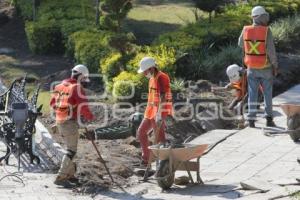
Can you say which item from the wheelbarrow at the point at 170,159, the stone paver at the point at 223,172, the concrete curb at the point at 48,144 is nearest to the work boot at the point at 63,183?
the stone paver at the point at 223,172

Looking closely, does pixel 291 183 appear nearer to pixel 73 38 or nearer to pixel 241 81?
pixel 241 81

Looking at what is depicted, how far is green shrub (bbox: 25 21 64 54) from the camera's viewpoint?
67.6ft

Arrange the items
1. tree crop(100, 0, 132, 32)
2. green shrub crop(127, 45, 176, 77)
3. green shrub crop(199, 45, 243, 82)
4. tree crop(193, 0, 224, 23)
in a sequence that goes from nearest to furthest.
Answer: green shrub crop(127, 45, 176, 77)
tree crop(100, 0, 132, 32)
green shrub crop(199, 45, 243, 82)
tree crop(193, 0, 224, 23)

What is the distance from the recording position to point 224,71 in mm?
18078

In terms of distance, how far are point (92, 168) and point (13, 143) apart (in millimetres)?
1300

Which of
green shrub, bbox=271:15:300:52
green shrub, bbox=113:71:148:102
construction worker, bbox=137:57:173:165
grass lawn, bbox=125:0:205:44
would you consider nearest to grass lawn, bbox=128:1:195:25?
grass lawn, bbox=125:0:205:44

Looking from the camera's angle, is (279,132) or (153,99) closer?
(153,99)

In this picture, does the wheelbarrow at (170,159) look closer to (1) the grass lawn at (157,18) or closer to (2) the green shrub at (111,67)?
(2) the green shrub at (111,67)

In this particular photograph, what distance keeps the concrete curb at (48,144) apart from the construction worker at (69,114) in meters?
0.94

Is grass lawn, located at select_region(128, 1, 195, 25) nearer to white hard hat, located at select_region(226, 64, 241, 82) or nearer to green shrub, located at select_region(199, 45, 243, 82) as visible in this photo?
green shrub, located at select_region(199, 45, 243, 82)

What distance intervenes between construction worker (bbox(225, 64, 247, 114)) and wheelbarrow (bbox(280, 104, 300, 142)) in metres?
1.93

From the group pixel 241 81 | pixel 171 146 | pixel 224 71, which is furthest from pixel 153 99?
pixel 224 71

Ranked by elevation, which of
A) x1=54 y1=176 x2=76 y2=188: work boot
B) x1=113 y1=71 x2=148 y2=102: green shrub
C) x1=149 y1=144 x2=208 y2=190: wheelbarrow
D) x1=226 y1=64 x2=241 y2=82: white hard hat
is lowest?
x1=54 y1=176 x2=76 y2=188: work boot

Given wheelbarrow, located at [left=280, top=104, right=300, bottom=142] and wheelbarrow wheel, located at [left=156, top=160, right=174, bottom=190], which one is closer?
wheelbarrow wheel, located at [left=156, top=160, right=174, bottom=190]
